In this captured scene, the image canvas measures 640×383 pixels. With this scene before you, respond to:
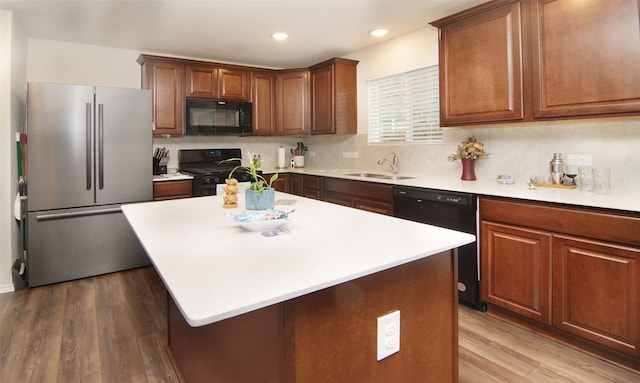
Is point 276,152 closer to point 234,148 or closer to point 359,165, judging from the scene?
point 234,148

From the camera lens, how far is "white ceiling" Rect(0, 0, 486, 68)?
115 inches

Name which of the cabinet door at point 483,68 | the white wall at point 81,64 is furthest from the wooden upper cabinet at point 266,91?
the cabinet door at point 483,68

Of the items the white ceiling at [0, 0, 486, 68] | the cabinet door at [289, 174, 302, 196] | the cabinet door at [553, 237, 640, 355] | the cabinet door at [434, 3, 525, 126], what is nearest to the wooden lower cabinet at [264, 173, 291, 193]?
the cabinet door at [289, 174, 302, 196]

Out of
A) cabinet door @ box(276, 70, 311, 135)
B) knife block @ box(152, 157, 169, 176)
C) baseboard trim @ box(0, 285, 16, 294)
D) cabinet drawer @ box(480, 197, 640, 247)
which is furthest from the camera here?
cabinet door @ box(276, 70, 311, 135)

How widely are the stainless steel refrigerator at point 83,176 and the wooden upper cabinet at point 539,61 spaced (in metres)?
2.85

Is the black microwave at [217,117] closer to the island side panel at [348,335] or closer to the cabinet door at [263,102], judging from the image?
the cabinet door at [263,102]

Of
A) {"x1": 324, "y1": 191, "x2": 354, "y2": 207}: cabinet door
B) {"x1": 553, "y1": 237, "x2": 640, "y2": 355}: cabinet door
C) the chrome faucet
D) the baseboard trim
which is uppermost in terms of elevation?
the chrome faucet

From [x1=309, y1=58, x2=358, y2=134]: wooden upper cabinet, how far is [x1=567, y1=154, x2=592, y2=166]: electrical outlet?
236 cm

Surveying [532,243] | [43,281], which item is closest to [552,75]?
[532,243]

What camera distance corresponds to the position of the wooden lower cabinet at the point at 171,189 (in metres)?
3.77

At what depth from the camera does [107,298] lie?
9.55 feet

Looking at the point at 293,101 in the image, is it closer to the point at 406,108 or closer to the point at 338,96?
the point at 338,96

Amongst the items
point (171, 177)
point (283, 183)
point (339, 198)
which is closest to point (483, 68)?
point (339, 198)

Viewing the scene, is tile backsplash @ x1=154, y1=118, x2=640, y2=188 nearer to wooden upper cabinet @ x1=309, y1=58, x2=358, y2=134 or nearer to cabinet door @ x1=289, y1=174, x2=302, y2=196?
wooden upper cabinet @ x1=309, y1=58, x2=358, y2=134
